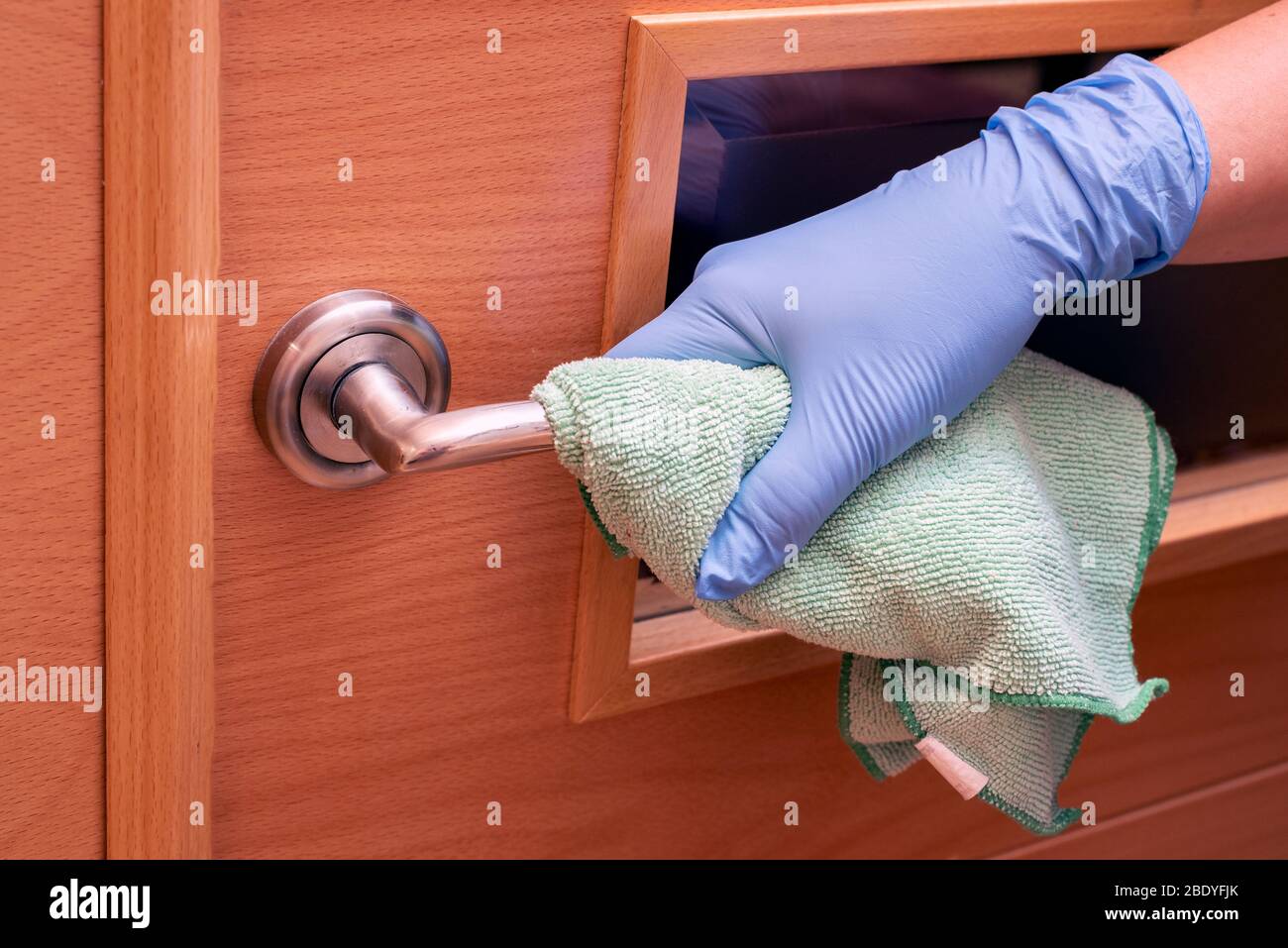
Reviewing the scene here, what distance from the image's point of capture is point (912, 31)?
0.46m

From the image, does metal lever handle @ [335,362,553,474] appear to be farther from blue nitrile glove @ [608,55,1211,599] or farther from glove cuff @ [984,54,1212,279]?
glove cuff @ [984,54,1212,279]

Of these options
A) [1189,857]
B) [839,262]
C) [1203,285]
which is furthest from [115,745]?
[1189,857]

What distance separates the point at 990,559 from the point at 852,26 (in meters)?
0.19

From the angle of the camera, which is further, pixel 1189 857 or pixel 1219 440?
pixel 1189 857

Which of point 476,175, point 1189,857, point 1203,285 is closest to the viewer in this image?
point 476,175

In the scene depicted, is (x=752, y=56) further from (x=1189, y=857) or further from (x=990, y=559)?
(x=1189, y=857)

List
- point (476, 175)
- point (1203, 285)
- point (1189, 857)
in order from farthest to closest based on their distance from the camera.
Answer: point (1189, 857), point (1203, 285), point (476, 175)

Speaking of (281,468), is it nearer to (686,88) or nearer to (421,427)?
(421,427)

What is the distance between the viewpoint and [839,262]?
444 millimetres

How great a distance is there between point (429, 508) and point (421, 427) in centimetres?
8

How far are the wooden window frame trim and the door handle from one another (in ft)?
0.27

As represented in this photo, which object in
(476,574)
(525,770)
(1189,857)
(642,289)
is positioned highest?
(642,289)

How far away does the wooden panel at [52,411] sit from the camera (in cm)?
35

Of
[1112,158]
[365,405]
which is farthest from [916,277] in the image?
[365,405]
